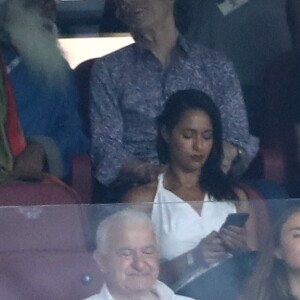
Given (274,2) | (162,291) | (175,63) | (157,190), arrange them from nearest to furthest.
Answer: 1. (162,291)
2. (157,190)
3. (175,63)
4. (274,2)

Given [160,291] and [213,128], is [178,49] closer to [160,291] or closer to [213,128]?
[213,128]

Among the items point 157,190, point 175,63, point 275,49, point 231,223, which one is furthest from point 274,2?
point 231,223

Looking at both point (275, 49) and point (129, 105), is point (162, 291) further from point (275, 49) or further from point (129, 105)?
point (275, 49)

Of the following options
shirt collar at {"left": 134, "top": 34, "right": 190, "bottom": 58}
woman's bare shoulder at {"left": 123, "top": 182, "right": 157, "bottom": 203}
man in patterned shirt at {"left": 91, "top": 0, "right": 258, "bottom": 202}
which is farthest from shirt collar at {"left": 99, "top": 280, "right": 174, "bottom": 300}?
shirt collar at {"left": 134, "top": 34, "right": 190, "bottom": 58}

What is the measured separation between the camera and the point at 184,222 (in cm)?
299

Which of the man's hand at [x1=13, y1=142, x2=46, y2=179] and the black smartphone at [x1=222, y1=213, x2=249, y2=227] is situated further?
the man's hand at [x1=13, y1=142, x2=46, y2=179]

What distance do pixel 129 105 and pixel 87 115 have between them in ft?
0.54

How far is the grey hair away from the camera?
2.90 m

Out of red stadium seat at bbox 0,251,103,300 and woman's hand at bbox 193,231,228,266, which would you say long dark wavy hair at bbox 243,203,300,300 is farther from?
red stadium seat at bbox 0,251,103,300

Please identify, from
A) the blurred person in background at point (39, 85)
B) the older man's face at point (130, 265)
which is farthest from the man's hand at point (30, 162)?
the older man's face at point (130, 265)

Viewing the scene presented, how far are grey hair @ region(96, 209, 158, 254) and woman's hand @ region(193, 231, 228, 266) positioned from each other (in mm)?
138

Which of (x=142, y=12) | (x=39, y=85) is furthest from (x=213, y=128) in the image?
(x=39, y=85)

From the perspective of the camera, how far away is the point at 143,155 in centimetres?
356

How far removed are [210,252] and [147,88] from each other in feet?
2.42
